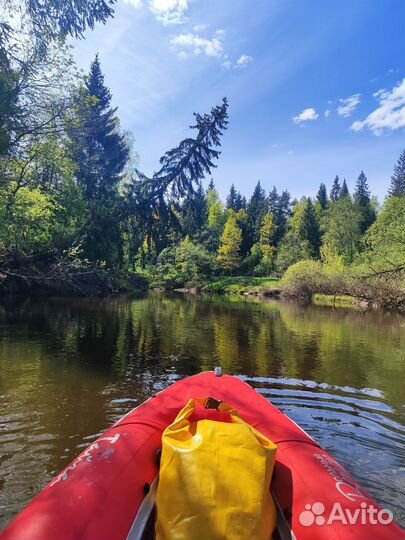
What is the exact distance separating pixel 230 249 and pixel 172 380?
50.0 m

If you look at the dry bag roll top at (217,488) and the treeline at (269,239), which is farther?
the treeline at (269,239)

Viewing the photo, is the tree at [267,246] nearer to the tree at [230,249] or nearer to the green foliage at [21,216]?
the tree at [230,249]

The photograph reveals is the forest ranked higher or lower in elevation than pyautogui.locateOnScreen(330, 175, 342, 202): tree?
lower

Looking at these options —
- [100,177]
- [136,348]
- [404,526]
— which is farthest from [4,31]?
[100,177]

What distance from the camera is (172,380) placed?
303 inches

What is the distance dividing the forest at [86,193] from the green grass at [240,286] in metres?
1.36

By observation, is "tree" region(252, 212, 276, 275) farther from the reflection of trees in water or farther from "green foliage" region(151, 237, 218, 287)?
the reflection of trees in water

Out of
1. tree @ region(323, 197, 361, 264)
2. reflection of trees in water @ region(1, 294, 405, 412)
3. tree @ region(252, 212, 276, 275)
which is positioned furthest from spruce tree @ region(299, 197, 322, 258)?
reflection of trees in water @ region(1, 294, 405, 412)

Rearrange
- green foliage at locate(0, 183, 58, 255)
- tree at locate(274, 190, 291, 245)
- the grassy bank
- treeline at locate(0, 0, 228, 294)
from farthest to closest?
tree at locate(274, 190, 291, 245) < the grassy bank < green foliage at locate(0, 183, 58, 255) < treeline at locate(0, 0, 228, 294)

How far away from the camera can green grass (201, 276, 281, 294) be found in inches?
1813

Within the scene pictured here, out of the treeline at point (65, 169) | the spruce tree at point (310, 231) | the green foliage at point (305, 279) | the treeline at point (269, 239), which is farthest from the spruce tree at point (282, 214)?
the treeline at point (65, 169)

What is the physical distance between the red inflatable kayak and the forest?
7.74m

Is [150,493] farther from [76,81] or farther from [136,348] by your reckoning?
[76,81]

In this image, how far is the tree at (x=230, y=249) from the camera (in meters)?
56.9
